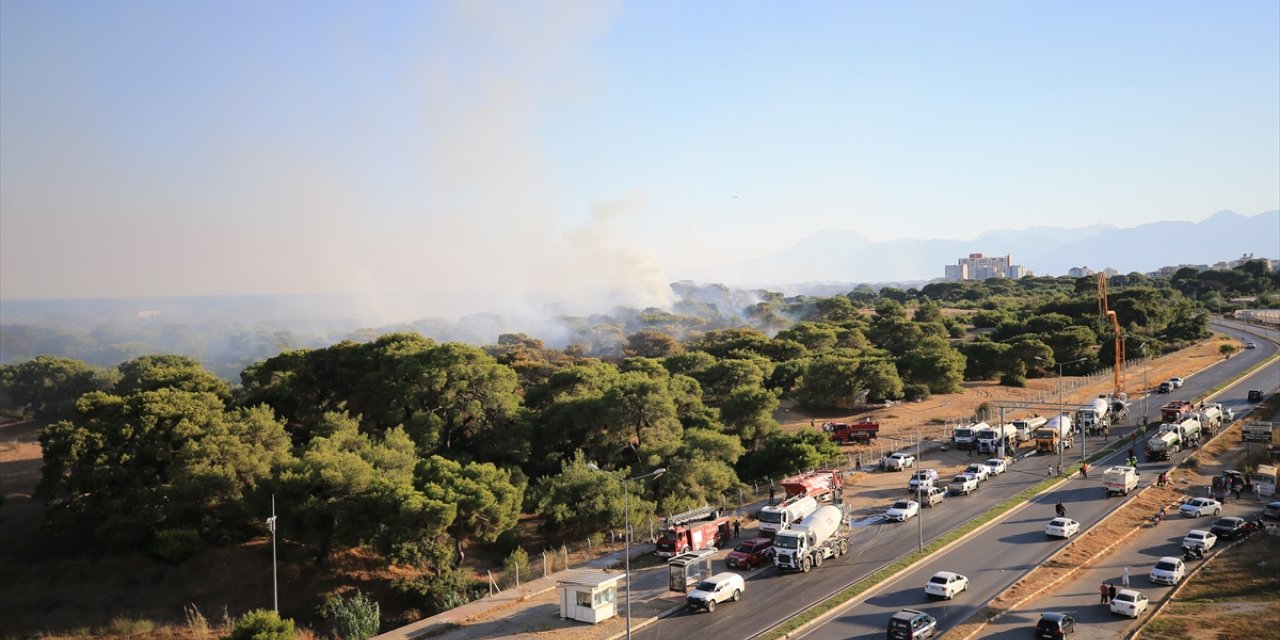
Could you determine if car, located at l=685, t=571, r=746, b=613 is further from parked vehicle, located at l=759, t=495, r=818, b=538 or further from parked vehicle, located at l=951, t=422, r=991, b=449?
parked vehicle, located at l=951, t=422, r=991, b=449

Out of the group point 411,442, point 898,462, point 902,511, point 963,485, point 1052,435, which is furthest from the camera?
point 1052,435

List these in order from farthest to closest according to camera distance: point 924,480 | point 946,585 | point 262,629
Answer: point 924,480 < point 946,585 < point 262,629

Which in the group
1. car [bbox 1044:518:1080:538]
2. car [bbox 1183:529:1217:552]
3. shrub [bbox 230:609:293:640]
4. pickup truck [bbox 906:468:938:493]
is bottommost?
car [bbox 1183:529:1217:552]

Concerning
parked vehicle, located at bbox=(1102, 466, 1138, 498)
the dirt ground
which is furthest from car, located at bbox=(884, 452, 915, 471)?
parked vehicle, located at bbox=(1102, 466, 1138, 498)

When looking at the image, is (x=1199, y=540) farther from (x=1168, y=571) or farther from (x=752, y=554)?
(x=752, y=554)

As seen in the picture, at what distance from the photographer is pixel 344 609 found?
35.0m

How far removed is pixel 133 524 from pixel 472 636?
25.7 meters

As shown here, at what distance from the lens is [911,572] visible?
37.3m

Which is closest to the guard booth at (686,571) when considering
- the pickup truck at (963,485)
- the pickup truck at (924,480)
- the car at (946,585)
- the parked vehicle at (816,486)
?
the car at (946,585)

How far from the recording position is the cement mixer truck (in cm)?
3794

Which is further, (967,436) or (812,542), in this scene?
(967,436)

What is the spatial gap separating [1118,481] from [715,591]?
101 feet

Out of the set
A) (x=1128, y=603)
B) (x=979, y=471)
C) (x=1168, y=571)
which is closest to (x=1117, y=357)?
(x=979, y=471)

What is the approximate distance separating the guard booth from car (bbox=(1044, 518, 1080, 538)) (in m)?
18.8
